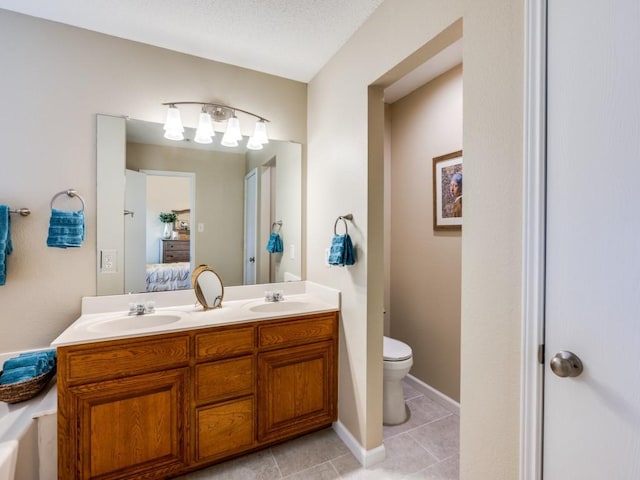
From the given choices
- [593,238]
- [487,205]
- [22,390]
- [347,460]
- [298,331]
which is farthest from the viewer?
[298,331]

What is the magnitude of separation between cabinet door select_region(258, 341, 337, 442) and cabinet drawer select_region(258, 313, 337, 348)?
5 centimetres

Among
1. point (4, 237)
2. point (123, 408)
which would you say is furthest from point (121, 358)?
point (4, 237)

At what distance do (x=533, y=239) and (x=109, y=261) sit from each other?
7.02 feet

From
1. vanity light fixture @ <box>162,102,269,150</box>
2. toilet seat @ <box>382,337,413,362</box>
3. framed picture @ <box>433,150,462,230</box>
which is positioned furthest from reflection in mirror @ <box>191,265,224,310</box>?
framed picture @ <box>433,150,462,230</box>

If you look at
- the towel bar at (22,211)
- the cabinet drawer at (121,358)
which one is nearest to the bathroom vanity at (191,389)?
the cabinet drawer at (121,358)

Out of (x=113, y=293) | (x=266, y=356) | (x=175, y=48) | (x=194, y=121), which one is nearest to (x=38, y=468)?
(x=113, y=293)

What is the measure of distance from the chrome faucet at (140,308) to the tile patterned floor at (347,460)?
36.3 inches

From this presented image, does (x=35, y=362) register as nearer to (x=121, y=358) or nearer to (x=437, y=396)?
(x=121, y=358)

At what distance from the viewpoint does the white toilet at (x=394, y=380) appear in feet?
6.52

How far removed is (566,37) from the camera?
0.83m

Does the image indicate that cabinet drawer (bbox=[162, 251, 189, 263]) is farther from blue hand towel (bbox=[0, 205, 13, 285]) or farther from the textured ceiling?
the textured ceiling

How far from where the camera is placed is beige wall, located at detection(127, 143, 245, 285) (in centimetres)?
205

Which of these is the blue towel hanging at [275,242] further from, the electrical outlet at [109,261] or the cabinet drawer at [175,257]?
the electrical outlet at [109,261]

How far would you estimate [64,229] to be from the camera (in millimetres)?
1609
